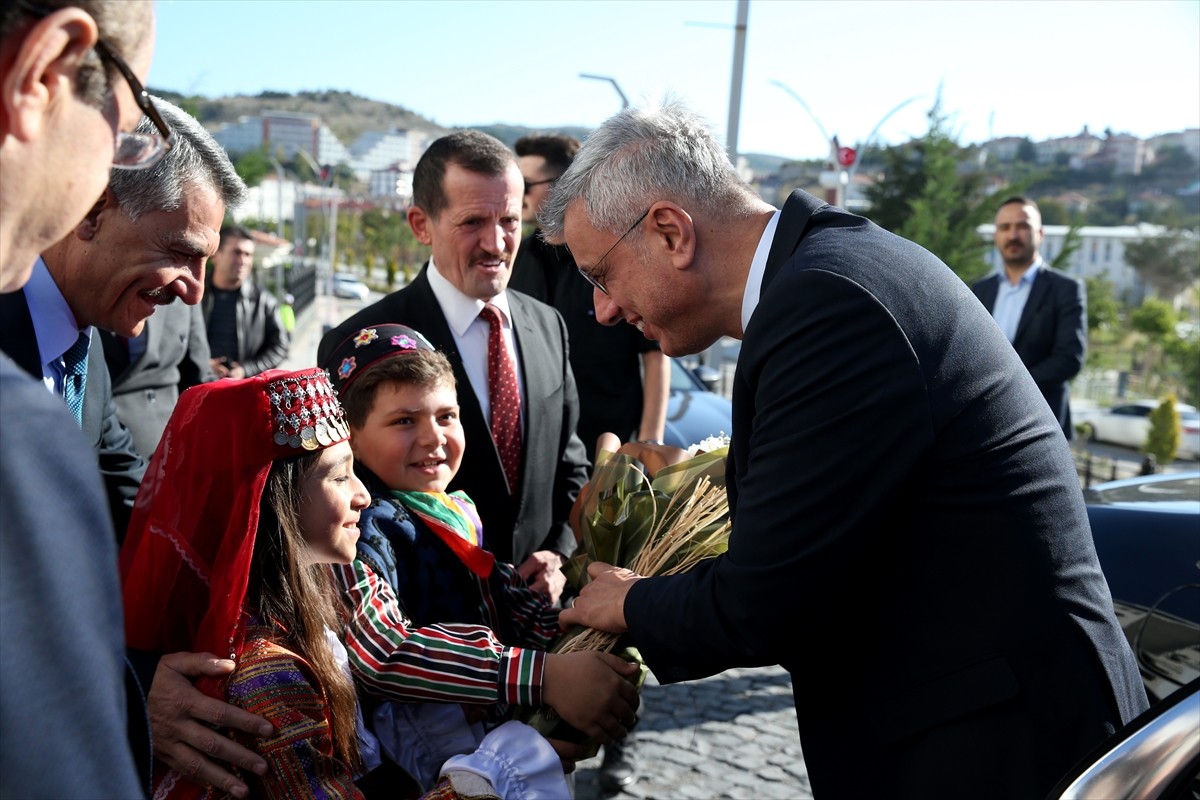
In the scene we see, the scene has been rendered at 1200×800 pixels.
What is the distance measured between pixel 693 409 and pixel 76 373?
5.25 meters

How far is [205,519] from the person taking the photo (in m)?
2.09

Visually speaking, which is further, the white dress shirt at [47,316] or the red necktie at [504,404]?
→ the red necktie at [504,404]

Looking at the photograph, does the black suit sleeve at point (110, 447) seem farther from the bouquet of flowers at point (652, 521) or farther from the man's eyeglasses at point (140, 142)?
the man's eyeglasses at point (140, 142)

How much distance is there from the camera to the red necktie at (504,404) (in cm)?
338

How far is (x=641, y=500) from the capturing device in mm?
2672

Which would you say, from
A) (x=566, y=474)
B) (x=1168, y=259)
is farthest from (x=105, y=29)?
(x=1168, y=259)

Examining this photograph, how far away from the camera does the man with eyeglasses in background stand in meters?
0.90

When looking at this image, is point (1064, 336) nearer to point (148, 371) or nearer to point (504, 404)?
point (504, 404)

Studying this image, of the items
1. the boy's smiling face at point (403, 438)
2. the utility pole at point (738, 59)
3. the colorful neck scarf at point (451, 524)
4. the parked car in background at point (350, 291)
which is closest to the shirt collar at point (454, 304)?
the boy's smiling face at point (403, 438)

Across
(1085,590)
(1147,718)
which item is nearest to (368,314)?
(1085,590)

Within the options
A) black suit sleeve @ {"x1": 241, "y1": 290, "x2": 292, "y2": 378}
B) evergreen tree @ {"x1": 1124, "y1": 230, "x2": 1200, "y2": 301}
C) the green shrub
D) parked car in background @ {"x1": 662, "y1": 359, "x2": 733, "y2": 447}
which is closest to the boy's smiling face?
parked car in background @ {"x1": 662, "y1": 359, "x2": 733, "y2": 447}

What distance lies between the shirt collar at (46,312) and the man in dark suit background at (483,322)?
90 cm

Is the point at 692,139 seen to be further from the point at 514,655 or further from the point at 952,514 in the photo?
the point at 514,655

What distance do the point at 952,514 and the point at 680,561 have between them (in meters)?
0.90
